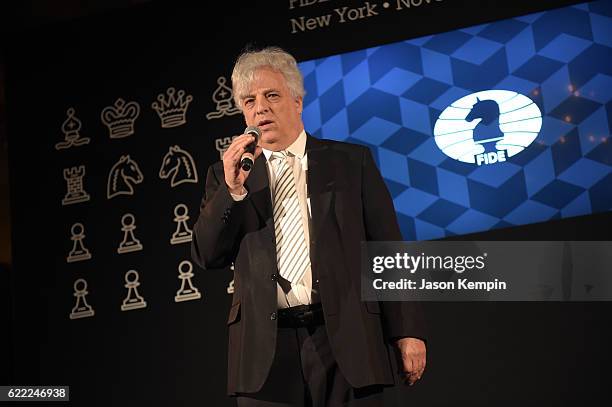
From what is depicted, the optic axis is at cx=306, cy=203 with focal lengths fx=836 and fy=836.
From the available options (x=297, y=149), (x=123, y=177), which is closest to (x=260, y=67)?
(x=297, y=149)

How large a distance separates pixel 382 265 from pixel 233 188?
20.2 inches

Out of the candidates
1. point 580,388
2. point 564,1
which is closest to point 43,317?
point 580,388

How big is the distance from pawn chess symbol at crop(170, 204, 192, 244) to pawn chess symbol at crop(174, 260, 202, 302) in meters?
0.15

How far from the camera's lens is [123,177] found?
526 cm

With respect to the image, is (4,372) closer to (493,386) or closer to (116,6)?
(116,6)

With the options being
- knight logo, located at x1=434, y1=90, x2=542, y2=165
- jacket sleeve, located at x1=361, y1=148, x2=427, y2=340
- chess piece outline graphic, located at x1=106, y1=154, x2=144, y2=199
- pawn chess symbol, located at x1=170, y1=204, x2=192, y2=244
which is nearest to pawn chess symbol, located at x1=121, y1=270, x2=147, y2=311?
pawn chess symbol, located at x1=170, y1=204, x2=192, y2=244

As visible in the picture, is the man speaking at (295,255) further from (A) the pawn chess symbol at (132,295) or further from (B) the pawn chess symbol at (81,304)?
(B) the pawn chess symbol at (81,304)

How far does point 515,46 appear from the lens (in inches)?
176

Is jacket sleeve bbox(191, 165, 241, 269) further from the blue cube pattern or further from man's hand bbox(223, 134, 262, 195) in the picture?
the blue cube pattern

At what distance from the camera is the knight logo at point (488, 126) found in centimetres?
434

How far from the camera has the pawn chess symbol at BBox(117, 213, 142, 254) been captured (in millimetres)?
5129

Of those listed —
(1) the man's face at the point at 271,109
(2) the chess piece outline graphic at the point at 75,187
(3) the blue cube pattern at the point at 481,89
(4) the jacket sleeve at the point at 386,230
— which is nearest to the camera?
(4) the jacket sleeve at the point at 386,230

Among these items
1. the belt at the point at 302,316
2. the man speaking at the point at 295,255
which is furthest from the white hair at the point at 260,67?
A: the belt at the point at 302,316

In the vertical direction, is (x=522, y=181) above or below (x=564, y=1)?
below
